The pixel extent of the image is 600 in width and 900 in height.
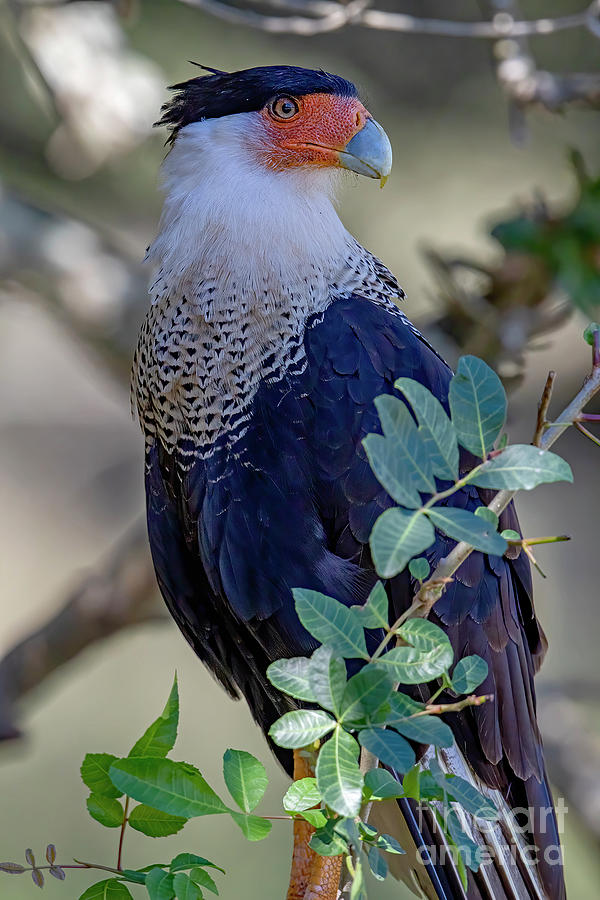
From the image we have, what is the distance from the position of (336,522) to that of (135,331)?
182 centimetres

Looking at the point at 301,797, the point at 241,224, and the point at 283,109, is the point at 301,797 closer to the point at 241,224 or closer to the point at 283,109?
the point at 241,224

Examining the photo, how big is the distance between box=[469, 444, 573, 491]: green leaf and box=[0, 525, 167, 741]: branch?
240 cm

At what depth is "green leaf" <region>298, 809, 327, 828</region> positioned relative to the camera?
1.14 metres

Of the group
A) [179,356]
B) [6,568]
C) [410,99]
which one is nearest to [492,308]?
[179,356]

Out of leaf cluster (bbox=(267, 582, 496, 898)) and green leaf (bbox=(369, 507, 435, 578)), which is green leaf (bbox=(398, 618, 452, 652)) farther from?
green leaf (bbox=(369, 507, 435, 578))

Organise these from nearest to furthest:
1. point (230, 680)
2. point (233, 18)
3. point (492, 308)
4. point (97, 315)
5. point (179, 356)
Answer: point (179, 356) < point (230, 680) < point (233, 18) < point (492, 308) < point (97, 315)

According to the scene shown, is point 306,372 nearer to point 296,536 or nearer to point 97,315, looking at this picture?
point 296,536

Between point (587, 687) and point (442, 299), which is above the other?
point (442, 299)

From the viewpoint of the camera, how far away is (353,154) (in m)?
1.73

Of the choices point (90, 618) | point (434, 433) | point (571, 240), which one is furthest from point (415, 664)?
point (90, 618)

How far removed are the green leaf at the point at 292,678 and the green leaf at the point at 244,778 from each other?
0.15 m

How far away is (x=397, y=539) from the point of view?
883 mm

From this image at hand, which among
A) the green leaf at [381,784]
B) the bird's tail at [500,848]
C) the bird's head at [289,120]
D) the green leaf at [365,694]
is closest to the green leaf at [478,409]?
the green leaf at [365,694]

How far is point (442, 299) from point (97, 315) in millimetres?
1124
